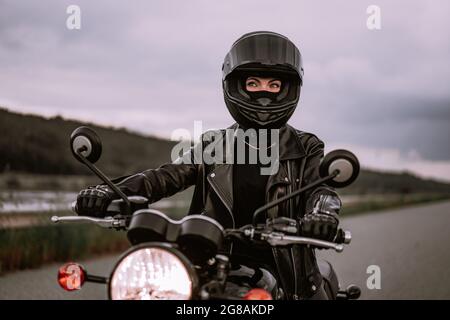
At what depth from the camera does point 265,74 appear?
3.35m

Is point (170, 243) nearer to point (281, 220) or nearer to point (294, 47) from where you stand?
point (281, 220)

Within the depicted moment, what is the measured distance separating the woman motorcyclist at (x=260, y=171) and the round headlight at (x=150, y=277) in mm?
1162

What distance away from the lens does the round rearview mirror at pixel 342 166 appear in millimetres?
2334

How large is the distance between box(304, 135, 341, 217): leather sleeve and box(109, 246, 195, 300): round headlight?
897 mm

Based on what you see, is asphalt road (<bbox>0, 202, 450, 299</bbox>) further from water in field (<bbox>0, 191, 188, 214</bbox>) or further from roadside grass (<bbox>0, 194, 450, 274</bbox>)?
water in field (<bbox>0, 191, 188, 214</bbox>)

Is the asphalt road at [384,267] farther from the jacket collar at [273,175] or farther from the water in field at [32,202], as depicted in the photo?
the jacket collar at [273,175]

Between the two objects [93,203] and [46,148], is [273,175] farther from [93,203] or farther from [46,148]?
[46,148]

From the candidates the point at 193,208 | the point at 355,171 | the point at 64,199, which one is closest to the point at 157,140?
the point at 64,199

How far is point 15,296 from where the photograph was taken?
6.61 m

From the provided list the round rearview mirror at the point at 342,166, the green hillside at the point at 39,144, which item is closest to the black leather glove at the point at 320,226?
the round rearview mirror at the point at 342,166

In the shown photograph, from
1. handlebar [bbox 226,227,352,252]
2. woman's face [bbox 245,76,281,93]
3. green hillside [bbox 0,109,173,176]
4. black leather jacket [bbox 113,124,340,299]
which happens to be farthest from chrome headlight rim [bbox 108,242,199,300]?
green hillside [bbox 0,109,173,176]

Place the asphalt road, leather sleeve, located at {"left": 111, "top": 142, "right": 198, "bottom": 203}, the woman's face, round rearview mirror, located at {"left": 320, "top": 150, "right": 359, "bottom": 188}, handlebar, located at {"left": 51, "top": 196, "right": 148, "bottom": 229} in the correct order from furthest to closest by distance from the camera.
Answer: the asphalt road, the woman's face, leather sleeve, located at {"left": 111, "top": 142, "right": 198, "bottom": 203}, handlebar, located at {"left": 51, "top": 196, "right": 148, "bottom": 229}, round rearview mirror, located at {"left": 320, "top": 150, "right": 359, "bottom": 188}

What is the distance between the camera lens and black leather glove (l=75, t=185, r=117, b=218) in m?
2.66

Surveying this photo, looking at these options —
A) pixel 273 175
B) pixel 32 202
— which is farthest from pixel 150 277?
pixel 32 202
